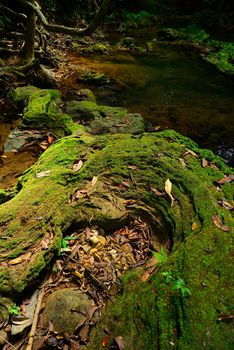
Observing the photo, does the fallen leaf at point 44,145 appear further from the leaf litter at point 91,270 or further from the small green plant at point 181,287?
the small green plant at point 181,287

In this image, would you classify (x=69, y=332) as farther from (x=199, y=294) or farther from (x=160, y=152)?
(x=160, y=152)

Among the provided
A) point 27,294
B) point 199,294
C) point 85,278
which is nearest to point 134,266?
point 85,278

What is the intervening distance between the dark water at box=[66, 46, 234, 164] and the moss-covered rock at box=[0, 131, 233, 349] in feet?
8.06

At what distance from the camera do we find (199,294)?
8.13 ft

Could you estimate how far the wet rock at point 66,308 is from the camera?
2.52 metres

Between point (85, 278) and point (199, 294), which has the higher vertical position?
point (199, 294)

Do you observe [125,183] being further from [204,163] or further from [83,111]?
[83,111]

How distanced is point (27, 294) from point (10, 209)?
95 cm

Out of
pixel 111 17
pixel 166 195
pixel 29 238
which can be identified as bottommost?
pixel 111 17

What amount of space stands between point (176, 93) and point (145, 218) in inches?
253

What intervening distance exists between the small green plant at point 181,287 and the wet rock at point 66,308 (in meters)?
0.76

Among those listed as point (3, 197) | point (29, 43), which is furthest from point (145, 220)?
point (29, 43)

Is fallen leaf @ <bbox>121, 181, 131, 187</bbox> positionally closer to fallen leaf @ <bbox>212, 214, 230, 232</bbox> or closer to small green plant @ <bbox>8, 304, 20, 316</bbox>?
fallen leaf @ <bbox>212, 214, 230, 232</bbox>

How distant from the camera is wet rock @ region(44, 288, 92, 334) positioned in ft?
8.27
